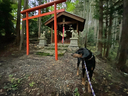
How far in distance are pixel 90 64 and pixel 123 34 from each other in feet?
13.1

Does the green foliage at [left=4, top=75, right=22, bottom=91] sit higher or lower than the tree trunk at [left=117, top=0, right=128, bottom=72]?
lower

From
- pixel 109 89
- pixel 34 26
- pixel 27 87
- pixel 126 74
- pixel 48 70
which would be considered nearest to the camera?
pixel 27 87

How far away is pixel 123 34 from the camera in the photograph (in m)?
4.25

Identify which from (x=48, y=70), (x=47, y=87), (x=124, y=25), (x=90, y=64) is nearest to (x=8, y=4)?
(x=48, y=70)

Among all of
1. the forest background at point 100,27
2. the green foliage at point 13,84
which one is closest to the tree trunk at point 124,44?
the forest background at point 100,27

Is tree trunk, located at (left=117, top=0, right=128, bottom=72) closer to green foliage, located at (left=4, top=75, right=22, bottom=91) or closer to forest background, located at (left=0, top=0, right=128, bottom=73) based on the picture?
forest background, located at (left=0, top=0, right=128, bottom=73)

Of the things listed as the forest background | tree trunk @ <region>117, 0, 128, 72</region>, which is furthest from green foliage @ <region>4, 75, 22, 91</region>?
tree trunk @ <region>117, 0, 128, 72</region>

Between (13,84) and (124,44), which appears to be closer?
(13,84)

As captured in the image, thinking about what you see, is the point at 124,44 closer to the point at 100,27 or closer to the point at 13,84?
the point at 100,27

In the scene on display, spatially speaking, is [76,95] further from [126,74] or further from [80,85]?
[126,74]

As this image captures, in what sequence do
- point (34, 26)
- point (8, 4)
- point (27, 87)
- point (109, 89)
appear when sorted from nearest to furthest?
point (27, 87) → point (109, 89) → point (8, 4) → point (34, 26)

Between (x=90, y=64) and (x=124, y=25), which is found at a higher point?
(x=124, y=25)

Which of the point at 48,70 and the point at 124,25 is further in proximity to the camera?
the point at 124,25

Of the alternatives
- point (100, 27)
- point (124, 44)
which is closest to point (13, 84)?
point (124, 44)
